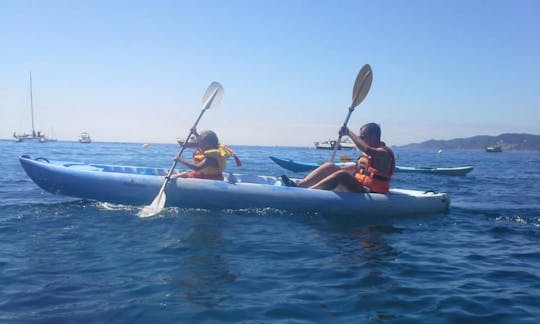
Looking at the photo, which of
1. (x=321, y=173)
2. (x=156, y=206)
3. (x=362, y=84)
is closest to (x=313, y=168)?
(x=362, y=84)

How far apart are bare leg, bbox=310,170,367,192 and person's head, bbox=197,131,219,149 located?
2.10 meters

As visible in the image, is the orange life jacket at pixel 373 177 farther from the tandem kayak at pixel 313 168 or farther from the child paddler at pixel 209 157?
the tandem kayak at pixel 313 168

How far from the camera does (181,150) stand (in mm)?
8164

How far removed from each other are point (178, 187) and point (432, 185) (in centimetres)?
928

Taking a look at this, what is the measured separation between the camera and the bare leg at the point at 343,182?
24.2 ft

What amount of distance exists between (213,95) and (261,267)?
19.0 ft

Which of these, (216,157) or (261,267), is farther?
(216,157)

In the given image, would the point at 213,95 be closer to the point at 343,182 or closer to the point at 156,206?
the point at 156,206

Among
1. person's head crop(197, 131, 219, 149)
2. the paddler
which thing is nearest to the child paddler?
person's head crop(197, 131, 219, 149)

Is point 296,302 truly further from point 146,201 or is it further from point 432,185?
point 432,185

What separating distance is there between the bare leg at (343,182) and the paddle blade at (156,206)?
9.10ft

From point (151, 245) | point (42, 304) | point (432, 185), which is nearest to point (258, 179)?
point (151, 245)

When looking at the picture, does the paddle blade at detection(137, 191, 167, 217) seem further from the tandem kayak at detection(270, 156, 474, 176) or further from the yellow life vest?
the tandem kayak at detection(270, 156, 474, 176)

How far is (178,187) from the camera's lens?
24.8ft
